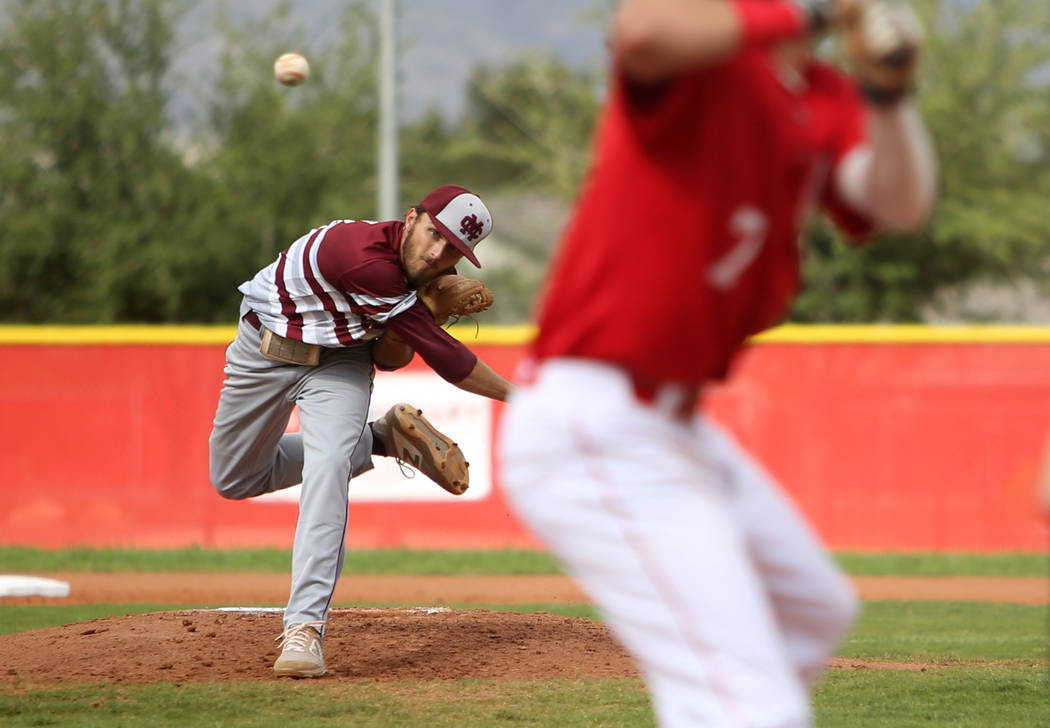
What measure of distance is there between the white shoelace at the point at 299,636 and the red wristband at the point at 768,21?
355cm

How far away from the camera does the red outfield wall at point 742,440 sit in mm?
12609

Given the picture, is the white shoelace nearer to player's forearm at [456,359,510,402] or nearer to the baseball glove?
player's forearm at [456,359,510,402]

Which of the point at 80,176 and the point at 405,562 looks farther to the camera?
the point at 80,176

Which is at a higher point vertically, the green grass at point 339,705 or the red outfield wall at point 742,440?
the green grass at point 339,705

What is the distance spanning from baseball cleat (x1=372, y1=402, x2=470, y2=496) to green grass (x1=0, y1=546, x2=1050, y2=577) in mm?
5264

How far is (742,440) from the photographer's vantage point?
1286 centimetres

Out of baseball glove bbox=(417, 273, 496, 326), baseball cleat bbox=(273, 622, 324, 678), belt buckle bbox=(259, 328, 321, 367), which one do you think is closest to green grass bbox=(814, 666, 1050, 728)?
baseball cleat bbox=(273, 622, 324, 678)

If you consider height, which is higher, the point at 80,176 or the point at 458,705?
the point at 80,176

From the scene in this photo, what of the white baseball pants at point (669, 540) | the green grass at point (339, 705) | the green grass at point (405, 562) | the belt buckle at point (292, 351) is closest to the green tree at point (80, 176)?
the green grass at point (405, 562)

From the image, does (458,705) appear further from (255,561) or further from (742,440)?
(742,440)

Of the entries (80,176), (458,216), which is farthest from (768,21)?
(80,176)

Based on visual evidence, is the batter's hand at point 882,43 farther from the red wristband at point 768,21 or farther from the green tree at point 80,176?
the green tree at point 80,176

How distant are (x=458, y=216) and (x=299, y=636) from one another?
1775 millimetres

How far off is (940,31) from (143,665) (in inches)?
943
